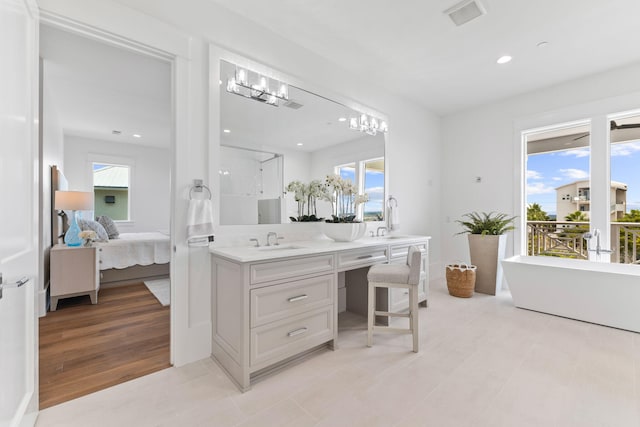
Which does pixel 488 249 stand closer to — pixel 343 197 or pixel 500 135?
pixel 500 135

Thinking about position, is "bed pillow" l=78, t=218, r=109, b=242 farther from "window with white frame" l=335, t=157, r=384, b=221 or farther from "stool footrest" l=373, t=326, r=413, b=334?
"stool footrest" l=373, t=326, r=413, b=334

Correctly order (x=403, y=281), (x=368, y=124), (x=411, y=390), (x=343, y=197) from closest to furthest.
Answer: (x=411, y=390)
(x=403, y=281)
(x=343, y=197)
(x=368, y=124)

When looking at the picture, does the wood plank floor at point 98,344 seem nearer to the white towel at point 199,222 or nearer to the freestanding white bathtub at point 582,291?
the white towel at point 199,222

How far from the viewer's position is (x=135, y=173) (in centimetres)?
648

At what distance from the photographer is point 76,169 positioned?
5754 millimetres

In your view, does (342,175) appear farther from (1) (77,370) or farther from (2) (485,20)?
(1) (77,370)

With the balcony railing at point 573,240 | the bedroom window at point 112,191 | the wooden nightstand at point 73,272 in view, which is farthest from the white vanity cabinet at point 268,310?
the bedroom window at point 112,191

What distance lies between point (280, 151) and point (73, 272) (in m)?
2.79

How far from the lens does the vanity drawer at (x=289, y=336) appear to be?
5.96 feet

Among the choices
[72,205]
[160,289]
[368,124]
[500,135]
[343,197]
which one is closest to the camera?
[343,197]

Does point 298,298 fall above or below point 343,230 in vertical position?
below

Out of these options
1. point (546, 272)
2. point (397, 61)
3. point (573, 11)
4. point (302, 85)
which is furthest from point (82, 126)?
point (546, 272)

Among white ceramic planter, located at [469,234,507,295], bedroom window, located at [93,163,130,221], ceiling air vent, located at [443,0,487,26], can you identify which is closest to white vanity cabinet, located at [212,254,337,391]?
ceiling air vent, located at [443,0,487,26]

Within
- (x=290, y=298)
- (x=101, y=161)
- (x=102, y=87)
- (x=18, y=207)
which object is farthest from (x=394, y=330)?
(x=101, y=161)
